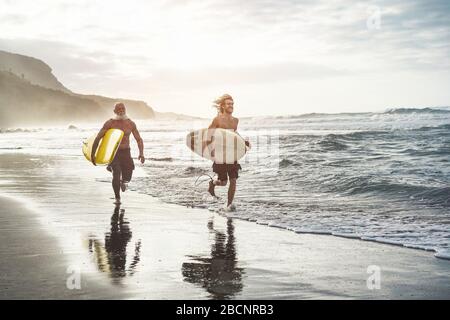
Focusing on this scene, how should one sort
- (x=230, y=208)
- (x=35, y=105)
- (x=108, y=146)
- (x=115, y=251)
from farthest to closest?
(x=35, y=105) → (x=108, y=146) → (x=230, y=208) → (x=115, y=251)

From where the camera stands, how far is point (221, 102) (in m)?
9.62

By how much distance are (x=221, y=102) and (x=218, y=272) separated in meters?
5.04

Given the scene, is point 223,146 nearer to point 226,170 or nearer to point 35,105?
point 226,170

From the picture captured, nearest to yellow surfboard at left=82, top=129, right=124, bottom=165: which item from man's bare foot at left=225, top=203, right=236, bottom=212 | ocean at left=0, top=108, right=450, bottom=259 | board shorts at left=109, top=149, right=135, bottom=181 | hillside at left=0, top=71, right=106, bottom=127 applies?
board shorts at left=109, top=149, right=135, bottom=181

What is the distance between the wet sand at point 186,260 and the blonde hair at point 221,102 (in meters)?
1.93

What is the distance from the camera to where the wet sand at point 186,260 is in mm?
4422

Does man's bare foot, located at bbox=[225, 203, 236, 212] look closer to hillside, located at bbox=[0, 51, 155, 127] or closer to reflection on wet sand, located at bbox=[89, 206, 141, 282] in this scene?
reflection on wet sand, located at bbox=[89, 206, 141, 282]

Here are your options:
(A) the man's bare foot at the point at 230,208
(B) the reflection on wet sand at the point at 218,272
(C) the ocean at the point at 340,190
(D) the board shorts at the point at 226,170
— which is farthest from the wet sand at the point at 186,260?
(D) the board shorts at the point at 226,170

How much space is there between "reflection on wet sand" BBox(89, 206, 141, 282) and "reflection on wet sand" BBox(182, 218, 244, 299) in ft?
1.85

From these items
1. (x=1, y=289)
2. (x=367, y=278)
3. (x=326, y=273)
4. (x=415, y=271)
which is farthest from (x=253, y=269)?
(x=1, y=289)

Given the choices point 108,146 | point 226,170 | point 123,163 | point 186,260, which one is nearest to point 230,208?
point 226,170

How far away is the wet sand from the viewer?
4.42m
